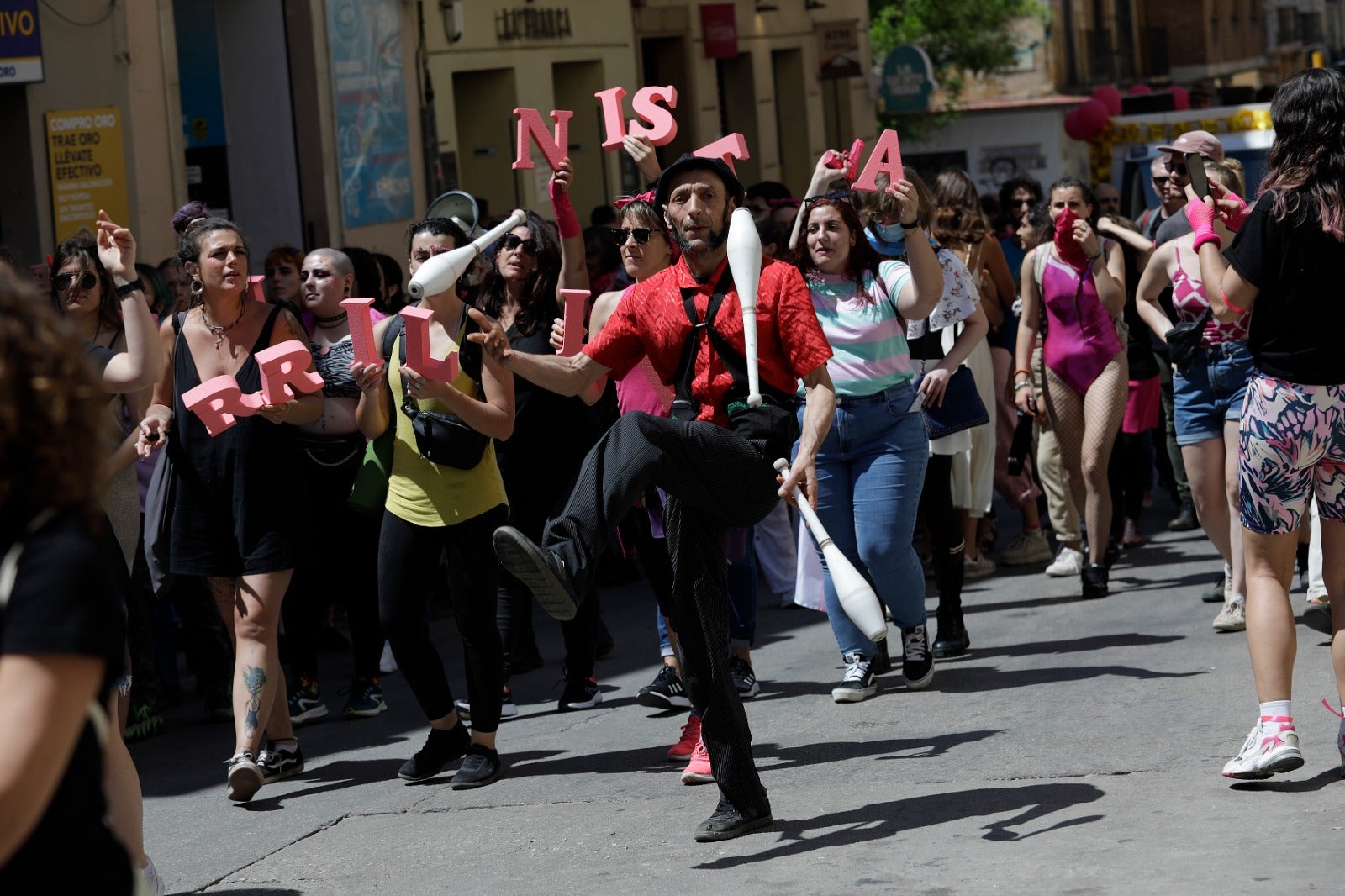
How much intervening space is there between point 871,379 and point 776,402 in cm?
163

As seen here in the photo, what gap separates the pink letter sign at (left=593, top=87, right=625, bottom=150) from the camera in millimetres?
6469

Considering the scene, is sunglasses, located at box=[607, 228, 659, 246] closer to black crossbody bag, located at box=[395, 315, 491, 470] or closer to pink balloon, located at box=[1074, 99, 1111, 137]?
black crossbody bag, located at box=[395, 315, 491, 470]

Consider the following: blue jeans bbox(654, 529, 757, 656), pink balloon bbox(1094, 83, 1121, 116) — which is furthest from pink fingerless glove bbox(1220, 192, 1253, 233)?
pink balloon bbox(1094, 83, 1121, 116)

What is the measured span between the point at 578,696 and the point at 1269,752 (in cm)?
321

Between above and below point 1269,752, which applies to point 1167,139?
above

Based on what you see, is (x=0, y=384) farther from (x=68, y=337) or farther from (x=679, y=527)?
(x=679, y=527)

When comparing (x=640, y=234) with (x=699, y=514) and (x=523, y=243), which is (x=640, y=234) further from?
(x=699, y=514)

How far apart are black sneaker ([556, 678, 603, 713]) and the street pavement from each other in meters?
0.09

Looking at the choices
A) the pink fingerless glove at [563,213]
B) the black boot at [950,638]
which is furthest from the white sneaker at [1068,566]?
the pink fingerless glove at [563,213]

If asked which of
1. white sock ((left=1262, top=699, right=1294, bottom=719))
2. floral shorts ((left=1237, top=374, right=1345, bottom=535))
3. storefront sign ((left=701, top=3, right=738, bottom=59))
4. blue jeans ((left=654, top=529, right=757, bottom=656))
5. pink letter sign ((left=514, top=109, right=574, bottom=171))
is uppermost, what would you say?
storefront sign ((left=701, top=3, right=738, bottom=59))

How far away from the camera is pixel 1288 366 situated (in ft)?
17.6

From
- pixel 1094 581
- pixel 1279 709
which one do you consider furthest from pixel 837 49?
pixel 1279 709

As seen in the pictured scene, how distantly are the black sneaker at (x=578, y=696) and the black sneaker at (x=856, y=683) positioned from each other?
3.48 feet

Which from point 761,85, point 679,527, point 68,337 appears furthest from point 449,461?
point 761,85
